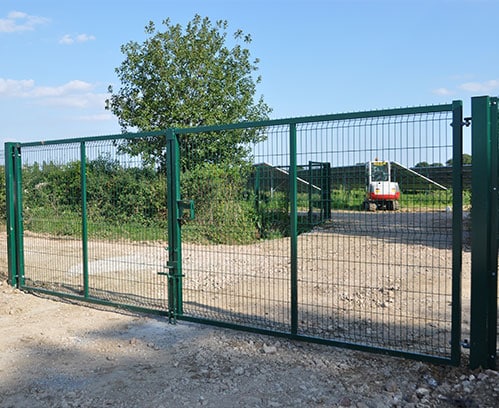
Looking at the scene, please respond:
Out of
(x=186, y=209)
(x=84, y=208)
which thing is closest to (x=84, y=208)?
(x=84, y=208)

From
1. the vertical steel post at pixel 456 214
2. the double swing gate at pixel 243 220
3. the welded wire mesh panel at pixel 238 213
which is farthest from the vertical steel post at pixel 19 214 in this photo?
the vertical steel post at pixel 456 214

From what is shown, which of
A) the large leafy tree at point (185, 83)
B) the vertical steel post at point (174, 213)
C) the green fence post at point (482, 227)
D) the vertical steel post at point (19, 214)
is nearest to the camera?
the green fence post at point (482, 227)

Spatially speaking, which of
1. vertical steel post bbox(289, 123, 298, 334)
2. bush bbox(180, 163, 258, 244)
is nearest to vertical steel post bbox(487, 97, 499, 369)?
vertical steel post bbox(289, 123, 298, 334)

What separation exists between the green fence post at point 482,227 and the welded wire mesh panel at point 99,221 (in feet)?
11.7

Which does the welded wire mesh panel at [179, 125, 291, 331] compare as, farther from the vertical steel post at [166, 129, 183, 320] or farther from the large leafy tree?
the large leafy tree

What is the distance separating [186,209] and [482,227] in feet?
10.2

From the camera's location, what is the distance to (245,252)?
5965 mm

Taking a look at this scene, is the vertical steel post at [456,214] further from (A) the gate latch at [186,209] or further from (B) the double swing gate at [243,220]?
(A) the gate latch at [186,209]

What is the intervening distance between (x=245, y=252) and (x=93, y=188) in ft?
7.89

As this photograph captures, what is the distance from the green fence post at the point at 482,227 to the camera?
4137 mm

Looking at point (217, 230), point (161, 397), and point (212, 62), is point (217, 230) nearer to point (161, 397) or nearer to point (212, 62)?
point (161, 397)

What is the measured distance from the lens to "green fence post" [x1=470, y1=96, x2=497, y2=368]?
13.6 ft

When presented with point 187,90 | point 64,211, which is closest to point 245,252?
point 64,211

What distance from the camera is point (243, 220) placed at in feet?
18.3
